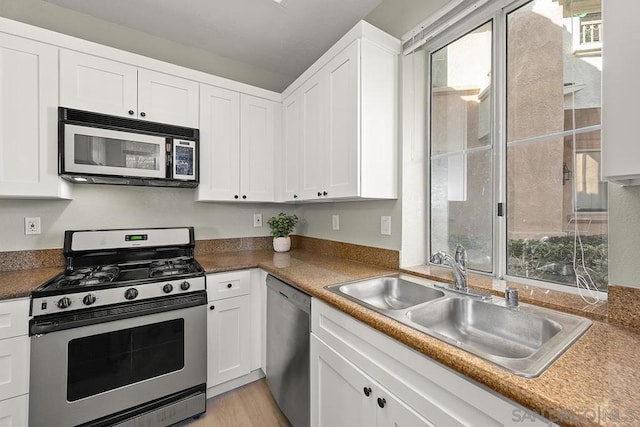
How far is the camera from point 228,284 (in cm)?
189

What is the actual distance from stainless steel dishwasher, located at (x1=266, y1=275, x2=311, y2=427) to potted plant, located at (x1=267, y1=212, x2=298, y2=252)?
688 mm

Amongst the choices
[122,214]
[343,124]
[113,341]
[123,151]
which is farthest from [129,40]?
[113,341]

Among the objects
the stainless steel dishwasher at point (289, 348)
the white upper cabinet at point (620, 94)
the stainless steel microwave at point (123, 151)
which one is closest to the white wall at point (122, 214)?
the stainless steel microwave at point (123, 151)

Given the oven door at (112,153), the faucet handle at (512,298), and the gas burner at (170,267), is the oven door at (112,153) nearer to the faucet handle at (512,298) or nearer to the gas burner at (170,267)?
the gas burner at (170,267)

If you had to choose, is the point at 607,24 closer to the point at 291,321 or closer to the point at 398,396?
the point at 398,396

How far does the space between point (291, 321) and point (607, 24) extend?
1729mm

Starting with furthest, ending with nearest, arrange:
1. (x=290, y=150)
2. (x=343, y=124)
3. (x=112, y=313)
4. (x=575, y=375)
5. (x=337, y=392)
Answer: (x=290, y=150)
(x=343, y=124)
(x=112, y=313)
(x=337, y=392)
(x=575, y=375)

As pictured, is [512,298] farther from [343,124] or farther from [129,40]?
[129,40]

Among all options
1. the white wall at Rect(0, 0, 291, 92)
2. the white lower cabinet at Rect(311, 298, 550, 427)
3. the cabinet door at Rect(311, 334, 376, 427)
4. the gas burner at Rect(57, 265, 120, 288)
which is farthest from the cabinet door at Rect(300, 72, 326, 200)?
the gas burner at Rect(57, 265, 120, 288)

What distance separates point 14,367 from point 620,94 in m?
2.56

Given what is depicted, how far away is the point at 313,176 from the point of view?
2033 millimetres

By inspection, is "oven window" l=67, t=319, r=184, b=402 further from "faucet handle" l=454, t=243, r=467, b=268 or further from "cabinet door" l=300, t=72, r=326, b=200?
"faucet handle" l=454, t=243, r=467, b=268

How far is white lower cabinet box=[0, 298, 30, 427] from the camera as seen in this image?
1.27 meters

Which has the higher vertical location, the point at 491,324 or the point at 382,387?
the point at 491,324
